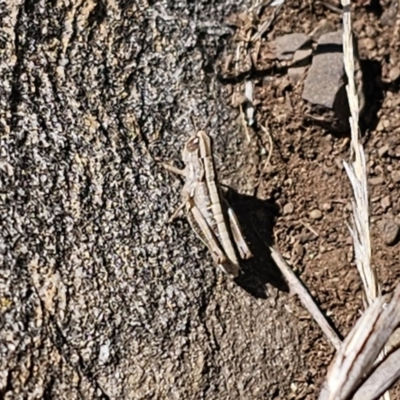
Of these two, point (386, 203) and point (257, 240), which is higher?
point (257, 240)

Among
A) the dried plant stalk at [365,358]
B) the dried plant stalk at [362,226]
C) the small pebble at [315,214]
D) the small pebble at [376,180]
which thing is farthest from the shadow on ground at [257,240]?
the dried plant stalk at [365,358]

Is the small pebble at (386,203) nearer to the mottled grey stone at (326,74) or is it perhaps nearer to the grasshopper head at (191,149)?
the mottled grey stone at (326,74)

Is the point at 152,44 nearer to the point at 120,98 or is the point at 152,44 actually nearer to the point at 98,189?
the point at 120,98

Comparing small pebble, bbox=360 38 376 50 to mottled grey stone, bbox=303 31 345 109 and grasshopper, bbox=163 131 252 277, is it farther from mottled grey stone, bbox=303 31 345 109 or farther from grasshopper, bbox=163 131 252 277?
grasshopper, bbox=163 131 252 277

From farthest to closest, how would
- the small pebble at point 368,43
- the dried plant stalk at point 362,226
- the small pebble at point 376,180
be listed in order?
1. the small pebble at point 368,43
2. the small pebble at point 376,180
3. the dried plant stalk at point 362,226

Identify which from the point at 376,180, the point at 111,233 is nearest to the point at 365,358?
the point at 111,233

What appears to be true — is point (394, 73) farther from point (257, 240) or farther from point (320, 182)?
point (257, 240)
